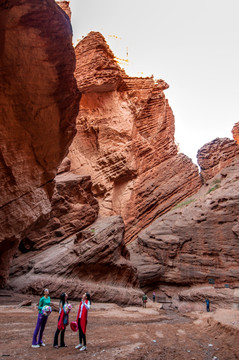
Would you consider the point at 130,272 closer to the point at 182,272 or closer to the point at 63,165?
the point at 182,272

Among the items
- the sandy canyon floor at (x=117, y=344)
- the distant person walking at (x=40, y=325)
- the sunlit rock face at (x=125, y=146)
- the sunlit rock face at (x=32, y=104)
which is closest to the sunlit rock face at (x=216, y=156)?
the sunlit rock face at (x=125, y=146)

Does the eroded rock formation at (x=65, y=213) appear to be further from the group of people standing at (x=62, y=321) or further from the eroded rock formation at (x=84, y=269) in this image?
the group of people standing at (x=62, y=321)

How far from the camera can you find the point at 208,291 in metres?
22.1

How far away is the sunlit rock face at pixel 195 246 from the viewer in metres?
23.6

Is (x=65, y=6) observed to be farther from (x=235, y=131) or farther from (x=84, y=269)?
(x=84, y=269)

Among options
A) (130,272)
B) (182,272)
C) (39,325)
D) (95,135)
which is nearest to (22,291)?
(130,272)

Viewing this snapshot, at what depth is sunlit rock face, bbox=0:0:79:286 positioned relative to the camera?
8297 millimetres

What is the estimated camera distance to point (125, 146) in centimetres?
3412

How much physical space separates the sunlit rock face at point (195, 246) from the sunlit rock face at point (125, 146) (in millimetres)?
5097

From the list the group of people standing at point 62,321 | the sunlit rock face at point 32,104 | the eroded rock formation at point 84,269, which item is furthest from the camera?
the eroded rock formation at point 84,269

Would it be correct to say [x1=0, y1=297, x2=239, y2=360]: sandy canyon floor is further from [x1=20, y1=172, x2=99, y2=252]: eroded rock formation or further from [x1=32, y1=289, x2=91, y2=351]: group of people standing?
[x1=20, y1=172, x2=99, y2=252]: eroded rock formation

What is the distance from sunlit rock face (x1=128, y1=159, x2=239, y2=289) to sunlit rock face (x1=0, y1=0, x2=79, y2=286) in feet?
52.0

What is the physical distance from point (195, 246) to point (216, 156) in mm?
17059

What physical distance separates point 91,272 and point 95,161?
18.2 metres
